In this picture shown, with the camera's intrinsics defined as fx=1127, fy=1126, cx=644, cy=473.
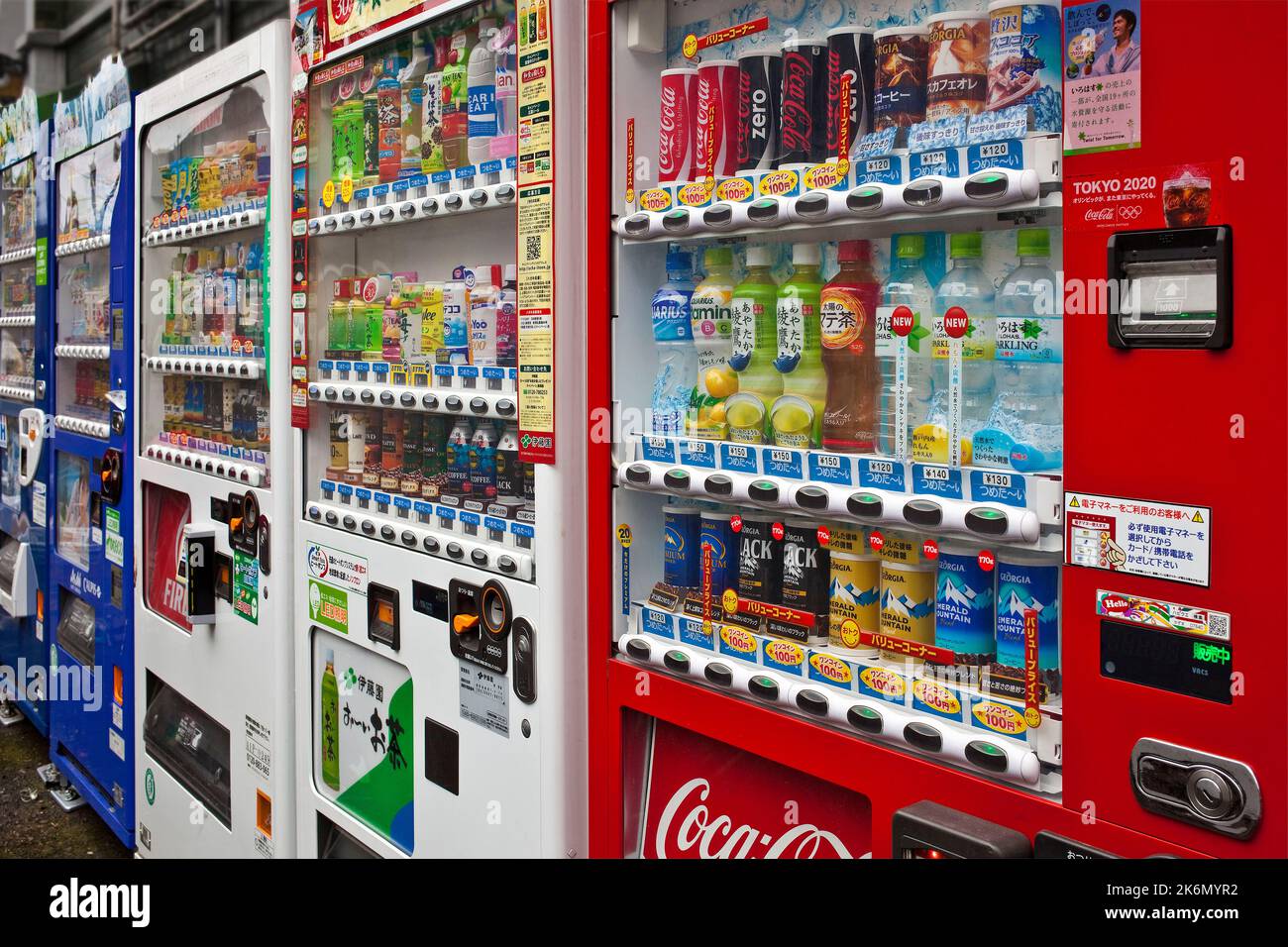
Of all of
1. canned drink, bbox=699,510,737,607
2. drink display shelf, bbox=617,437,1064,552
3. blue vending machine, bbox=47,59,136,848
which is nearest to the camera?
drink display shelf, bbox=617,437,1064,552

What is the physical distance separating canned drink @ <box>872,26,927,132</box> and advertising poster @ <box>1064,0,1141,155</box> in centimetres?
37

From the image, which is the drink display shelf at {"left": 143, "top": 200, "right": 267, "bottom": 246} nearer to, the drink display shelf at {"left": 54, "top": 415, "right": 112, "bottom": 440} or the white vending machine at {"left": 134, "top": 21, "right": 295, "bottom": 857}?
the white vending machine at {"left": 134, "top": 21, "right": 295, "bottom": 857}

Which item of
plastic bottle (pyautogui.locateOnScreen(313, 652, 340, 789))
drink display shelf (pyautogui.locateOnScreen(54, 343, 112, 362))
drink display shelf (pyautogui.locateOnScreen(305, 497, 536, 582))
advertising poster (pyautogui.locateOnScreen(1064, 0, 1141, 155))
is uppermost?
advertising poster (pyautogui.locateOnScreen(1064, 0, 1141, 155))

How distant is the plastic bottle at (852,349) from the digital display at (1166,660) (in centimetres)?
58

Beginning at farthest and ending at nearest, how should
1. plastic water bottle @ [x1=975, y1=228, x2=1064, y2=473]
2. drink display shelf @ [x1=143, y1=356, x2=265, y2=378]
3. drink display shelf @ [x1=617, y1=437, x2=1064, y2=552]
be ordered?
drink display shelf @ [x1=143, y1=356, x2=265, y2=378]
plastic water bottle @ [x1=975, y1=228, x2=1064, y2=473]
drink display shelf @ [x1=617, y1=437, x2=1064, y2=552]

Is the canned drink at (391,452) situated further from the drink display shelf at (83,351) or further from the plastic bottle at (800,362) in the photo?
the drink display shelf at (83,351)

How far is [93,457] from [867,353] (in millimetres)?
3674

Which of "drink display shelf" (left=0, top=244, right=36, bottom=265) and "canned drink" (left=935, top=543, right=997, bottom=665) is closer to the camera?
"canned drink" (left=935, top=543, right=997, bottom=665)

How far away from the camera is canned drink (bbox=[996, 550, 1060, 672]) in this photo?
1702mm

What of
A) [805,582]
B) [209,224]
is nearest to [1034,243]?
[805,582]

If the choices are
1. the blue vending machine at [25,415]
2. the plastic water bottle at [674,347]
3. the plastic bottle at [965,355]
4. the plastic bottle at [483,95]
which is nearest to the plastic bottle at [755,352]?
the plastic water bottle at [674,347]

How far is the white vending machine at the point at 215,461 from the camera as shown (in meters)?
3.20

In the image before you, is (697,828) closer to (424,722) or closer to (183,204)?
(424,722)

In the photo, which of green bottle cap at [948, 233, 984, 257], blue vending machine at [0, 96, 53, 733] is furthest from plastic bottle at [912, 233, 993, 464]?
blue vending machine at [0, 96, 53, 733]
